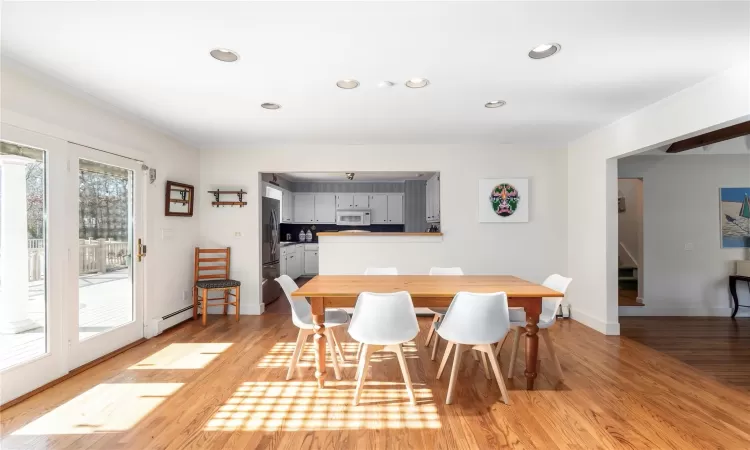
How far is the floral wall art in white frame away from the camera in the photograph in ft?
16.5

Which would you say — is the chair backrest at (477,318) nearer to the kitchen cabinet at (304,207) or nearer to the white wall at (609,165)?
the white wall at (609,165)

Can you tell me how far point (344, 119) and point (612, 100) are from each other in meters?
2.50

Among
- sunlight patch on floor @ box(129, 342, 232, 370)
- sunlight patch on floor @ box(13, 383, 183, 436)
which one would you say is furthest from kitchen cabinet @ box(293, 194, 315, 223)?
sunlight patch on floor @ box(13, 383, 183, 436)

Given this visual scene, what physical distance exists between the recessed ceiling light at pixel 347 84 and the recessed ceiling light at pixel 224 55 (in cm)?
77

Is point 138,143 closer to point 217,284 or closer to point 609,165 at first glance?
point 217,284

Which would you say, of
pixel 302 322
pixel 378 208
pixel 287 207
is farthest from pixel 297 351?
pixel 378 208

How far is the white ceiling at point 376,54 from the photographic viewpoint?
75.9 inches

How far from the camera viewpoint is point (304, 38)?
2189 mm

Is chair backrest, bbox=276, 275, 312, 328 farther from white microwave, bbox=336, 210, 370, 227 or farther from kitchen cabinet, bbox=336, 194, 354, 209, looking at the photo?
kitchen cabinet, bbox=336, 194, 354, 209

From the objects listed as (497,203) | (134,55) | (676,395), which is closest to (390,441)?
(676,395)

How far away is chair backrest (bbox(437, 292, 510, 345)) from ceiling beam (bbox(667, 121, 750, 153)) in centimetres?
326

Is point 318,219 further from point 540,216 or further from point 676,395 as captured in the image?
point 676,395

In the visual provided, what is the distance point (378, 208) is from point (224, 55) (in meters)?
6.24

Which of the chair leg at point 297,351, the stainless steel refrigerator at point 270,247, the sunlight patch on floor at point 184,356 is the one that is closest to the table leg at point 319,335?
the chair leg at point 297,351
